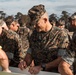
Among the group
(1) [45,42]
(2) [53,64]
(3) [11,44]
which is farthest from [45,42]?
(3) [11,44]

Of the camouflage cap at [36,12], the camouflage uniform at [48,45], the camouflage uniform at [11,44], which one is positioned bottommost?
the camouflage uniform at [11,44]

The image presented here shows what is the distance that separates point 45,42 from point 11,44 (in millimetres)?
1003

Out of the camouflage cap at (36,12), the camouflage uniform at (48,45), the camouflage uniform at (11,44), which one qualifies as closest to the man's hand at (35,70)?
the camouflage uniform at (48,45)

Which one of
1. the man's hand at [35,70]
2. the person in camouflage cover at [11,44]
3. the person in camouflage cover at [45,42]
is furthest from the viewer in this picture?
the person in camouflage cover at [11,44]

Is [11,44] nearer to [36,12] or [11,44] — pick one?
[11,44]

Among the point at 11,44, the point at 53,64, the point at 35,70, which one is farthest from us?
the point at 11,44

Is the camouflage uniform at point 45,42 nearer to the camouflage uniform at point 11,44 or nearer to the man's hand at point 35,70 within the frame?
the man's hand at point 35,70

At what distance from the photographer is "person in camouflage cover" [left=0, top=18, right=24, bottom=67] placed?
191 inches

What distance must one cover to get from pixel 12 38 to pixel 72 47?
1804 millimetres

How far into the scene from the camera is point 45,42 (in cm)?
406

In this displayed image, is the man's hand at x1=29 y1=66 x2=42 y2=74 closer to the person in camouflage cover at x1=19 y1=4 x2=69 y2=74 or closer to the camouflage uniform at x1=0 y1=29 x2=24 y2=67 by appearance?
the person in camouflage cover at x1=19 y1=4 x2=69 y2=74

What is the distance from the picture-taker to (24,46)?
535 centimetres

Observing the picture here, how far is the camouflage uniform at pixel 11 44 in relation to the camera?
4.87 meters

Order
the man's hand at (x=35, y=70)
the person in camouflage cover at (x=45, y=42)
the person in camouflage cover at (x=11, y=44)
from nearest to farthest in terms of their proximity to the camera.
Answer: the man's hand at (x=35, y=70) → the person in camouflage cover at (x=45, y=42) → the person in camouflage cover at (x=11, y=44)
